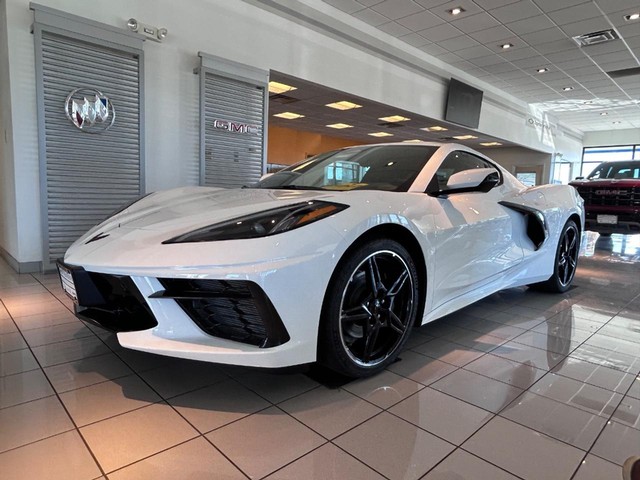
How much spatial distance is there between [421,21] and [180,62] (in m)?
3.89

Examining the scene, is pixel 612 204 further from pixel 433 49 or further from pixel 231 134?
pixel 231 134

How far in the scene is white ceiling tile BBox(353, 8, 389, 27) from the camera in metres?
6.09

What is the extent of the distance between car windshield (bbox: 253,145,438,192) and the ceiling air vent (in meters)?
6.40

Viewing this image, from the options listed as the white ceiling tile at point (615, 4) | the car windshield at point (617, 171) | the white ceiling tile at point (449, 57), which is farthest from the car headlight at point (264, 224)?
the car windshield at point (617, 171)

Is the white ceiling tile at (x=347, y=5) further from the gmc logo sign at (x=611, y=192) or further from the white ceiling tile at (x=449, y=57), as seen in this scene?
the gmc logo sign at (x=611, y=192)

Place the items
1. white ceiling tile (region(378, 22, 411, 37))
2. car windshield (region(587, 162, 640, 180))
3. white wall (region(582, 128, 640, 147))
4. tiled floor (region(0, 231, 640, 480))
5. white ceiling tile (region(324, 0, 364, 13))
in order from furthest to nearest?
white wall (region(582, 128, 640, 147)) → car windshield (region(587, 162, 640, 180)) → white ceiling tile (region(378, 22, 411, 37)) → white ceiling tile (region(324, 0, 364, 13)) → tiled floor (region(0, 231, 640, 480))

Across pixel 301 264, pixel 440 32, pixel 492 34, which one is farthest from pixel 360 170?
pixel 492 34

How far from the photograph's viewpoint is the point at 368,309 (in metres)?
1.71

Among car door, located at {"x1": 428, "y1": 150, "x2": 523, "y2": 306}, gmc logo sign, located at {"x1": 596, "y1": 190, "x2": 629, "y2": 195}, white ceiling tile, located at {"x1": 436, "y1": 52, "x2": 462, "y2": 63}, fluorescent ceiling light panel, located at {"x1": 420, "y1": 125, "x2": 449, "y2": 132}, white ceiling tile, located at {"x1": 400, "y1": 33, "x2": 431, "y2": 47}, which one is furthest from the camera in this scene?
fluorescent ceiling light panel, located at {"x1": 420, "y1": 125, "x2": 449, "y2": 132}

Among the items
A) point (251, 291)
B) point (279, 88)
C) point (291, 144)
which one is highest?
point (279, 88)

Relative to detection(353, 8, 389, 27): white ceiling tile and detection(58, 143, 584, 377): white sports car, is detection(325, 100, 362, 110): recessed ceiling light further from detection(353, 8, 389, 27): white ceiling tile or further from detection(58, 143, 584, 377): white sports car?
detection(58, 143, 584, 377): white sports car

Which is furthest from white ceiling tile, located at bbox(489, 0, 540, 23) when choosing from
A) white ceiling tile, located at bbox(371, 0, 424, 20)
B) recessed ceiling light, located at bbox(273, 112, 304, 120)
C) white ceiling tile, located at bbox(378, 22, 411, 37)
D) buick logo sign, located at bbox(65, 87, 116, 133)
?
buick logo sign, located at bbox(65, 87, 116, 133)

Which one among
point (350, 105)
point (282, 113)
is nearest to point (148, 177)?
point (350, 105)

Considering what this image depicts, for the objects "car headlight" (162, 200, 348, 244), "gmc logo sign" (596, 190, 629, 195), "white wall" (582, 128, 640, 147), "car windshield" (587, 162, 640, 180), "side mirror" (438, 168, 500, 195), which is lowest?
"car headlight" (162, 200, 348, 244)
